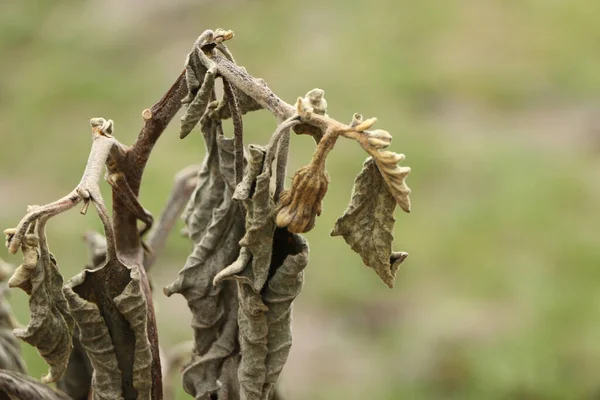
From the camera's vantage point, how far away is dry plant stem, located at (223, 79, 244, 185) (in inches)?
21.8

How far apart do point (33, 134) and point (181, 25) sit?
1.13 m

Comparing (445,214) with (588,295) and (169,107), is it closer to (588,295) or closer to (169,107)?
(588,295)

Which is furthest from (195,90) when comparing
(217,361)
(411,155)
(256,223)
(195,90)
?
(411,155)

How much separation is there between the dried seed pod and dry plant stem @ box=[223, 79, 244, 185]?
2.8 inches

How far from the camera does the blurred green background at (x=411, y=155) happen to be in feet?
8.09

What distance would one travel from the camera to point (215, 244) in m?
0.62

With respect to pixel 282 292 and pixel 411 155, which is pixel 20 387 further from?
pixel 411 155

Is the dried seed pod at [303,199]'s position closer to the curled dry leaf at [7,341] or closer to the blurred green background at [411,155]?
the curled dry leaf at [7,341]

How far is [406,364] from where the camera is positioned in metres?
2.47

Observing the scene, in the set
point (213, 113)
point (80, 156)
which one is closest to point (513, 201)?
point (80, 156)

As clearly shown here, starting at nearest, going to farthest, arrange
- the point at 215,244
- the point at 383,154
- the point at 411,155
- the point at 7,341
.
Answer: the point at 383,154 → the point at 215,244 → the point at 7,341 → the point at 411,155

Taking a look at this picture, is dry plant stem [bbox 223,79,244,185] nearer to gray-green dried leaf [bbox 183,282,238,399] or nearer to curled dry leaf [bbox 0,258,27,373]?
gray-green dried leaf [bbox 183,282,238,399]

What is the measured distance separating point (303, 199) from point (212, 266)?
138 millimetres

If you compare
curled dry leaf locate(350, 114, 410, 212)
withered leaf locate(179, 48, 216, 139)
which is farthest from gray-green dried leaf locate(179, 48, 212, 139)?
curled dry leaf locate(350, 114, 410, 212)
